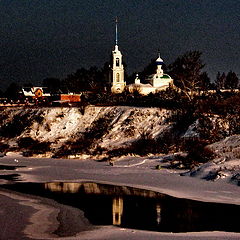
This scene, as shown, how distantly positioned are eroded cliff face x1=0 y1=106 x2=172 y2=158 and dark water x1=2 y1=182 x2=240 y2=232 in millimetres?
22717

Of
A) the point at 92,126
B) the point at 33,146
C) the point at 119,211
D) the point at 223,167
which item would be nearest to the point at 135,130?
the point at 92,126

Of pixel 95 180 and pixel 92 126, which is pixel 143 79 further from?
pixel 95 180

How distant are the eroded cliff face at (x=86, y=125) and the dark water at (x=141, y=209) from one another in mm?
22717

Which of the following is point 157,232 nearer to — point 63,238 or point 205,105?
point 63,238

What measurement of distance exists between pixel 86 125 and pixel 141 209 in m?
38.8

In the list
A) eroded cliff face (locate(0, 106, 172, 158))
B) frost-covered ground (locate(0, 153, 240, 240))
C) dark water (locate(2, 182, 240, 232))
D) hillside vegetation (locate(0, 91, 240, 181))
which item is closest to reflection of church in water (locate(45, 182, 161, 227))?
dark water (locate(2, 182, 240, 232))

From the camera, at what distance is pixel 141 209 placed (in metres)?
22.3

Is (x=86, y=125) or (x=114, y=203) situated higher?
(x=86, y=125)

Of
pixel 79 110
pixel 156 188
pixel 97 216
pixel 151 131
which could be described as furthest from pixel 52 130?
pixel 97 216

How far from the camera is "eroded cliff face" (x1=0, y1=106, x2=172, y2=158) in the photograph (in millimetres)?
53500

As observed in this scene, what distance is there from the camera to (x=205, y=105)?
53.4 meters

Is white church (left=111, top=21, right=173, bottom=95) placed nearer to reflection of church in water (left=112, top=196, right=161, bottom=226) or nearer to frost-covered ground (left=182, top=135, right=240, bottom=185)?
frost-covered ground (left=182, top=135, right=240, bottom=185)

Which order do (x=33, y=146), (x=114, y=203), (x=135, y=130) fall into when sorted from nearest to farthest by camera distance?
(x=114, y=203) < (x=135, y=130) < (x=33, y=146)

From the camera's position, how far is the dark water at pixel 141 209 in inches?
750
